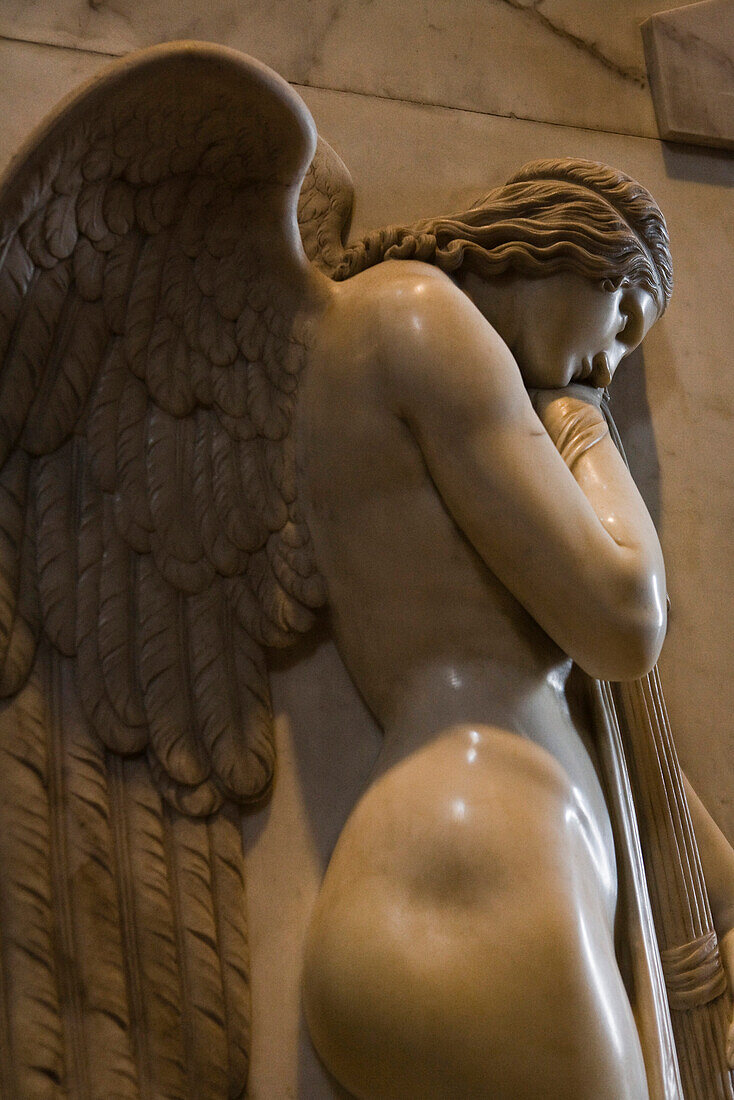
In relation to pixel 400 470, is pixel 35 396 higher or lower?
higher

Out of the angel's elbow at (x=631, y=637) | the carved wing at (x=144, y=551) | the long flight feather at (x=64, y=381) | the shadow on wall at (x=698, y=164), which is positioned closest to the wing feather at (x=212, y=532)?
the carved wing at (x=144, y=551)

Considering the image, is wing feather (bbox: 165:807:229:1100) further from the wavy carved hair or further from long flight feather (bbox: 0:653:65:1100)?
the wavy carved hair

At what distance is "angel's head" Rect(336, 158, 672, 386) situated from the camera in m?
2.02

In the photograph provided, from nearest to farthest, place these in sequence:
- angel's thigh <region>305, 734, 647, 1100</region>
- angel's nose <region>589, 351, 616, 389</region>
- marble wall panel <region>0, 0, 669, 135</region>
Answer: angel's thigh <region>305, 734, 647, 1100</region> → angel's nose <region>589, 351, 616, 389</region> → marble wall panel <region>0, 0, 669, 135</region>

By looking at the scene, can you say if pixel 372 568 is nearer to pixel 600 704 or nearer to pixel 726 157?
pixel 600 704

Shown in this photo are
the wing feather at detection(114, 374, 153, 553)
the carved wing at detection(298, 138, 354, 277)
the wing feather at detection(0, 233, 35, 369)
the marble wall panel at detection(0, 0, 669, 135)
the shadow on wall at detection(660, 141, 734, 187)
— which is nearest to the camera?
the wing feather at detection(0, 233, 35, 369)

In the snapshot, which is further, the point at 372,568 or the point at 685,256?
the point at 685,256

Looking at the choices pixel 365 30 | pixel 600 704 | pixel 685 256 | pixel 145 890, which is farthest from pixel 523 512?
pixel 365 30

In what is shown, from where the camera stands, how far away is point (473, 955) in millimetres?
1586

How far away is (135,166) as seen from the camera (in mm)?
1881

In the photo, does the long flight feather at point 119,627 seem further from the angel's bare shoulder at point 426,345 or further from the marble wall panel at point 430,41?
the marble wall panel at point 430,41

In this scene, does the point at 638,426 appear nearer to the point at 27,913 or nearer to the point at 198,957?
the point at 198,957

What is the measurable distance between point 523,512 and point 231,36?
4.18 feet

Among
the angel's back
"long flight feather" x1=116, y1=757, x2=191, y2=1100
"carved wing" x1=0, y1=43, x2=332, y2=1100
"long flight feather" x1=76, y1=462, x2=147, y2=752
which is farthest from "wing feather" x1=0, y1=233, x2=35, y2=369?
"long flight feather" x1=116, y1=757, x2=191, y2=1100
